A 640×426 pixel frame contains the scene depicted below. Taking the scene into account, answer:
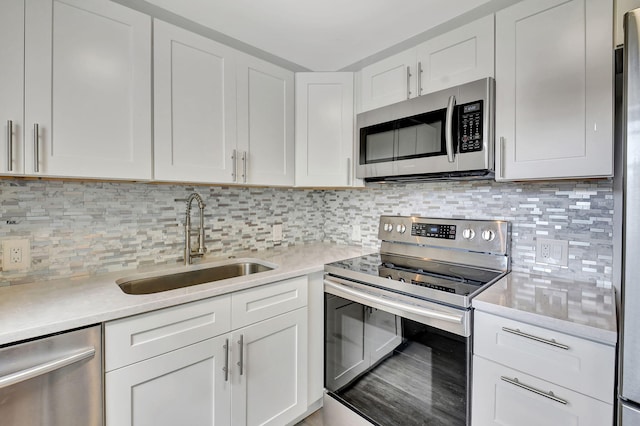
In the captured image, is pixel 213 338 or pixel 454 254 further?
pixel 454 254

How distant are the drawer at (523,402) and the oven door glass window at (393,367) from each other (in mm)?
52

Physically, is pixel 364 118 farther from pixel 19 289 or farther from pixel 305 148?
pixel 19 289

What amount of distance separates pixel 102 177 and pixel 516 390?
1792 mm

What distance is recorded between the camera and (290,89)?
196 cm

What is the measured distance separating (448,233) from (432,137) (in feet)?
1.95

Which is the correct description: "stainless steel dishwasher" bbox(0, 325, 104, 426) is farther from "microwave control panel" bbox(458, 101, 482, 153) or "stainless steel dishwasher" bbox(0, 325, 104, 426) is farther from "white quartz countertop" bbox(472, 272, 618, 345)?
"microwave control panel" bbox(458, 101, 482, 153)

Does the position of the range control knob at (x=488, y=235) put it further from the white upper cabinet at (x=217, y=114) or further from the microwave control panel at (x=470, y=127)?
the white upper cabinet at (x=217, y=114)

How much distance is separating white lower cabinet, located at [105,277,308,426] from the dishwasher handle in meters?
0.07

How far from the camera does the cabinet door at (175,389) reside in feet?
3.40

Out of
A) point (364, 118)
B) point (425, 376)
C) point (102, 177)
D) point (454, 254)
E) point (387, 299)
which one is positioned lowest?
point (425, 376)

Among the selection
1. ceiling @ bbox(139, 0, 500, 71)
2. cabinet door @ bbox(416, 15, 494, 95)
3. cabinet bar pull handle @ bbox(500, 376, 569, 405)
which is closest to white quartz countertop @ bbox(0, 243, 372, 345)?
cabinet bar pull handle @ bbox(500, 376, 569, 405)

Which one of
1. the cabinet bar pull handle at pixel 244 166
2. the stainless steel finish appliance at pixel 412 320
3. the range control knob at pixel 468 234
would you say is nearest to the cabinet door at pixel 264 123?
the cabinet bar pull handle at pixel 244 166

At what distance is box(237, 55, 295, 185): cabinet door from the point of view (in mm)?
1709

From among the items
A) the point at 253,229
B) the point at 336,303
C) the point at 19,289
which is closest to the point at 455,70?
the point at 336,303
